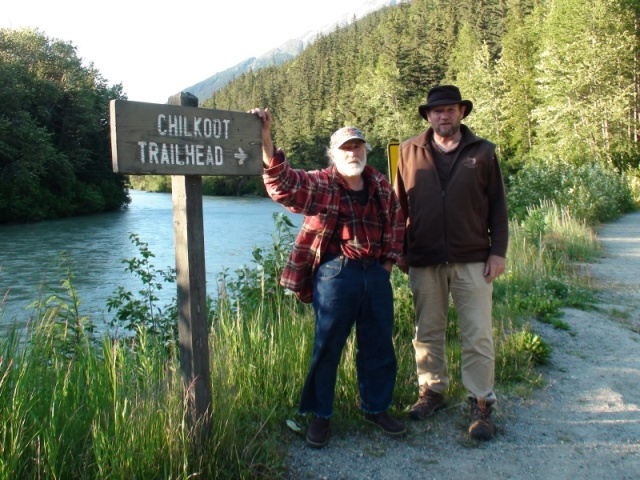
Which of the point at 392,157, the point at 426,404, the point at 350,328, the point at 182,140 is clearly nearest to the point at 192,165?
the point at 182,140

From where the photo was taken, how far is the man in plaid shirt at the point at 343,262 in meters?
3.15

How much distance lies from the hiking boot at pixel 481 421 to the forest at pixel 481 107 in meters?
9.37

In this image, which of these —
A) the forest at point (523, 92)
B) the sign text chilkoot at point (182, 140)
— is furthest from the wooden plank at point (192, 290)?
the forest at point (523, 92)

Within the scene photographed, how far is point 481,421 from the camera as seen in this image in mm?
3436

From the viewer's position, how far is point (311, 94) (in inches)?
3346

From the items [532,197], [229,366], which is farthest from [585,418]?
[532,197]

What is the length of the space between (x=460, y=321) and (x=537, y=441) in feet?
2.54

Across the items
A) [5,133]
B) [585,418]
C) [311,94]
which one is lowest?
[585,418]

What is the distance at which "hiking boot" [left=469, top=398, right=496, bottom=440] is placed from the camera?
3.39 m

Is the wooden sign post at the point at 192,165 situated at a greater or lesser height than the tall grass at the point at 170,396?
greater

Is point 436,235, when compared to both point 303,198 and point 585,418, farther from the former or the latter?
point 585,418

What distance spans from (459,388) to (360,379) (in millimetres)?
871

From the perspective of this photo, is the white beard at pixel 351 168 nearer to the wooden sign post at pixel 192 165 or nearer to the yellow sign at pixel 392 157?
the wooden sign post at pixel 192 165

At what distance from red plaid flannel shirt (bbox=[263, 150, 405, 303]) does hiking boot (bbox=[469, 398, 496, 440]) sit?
0.97 metres
